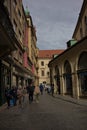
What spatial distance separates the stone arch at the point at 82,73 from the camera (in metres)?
22.1

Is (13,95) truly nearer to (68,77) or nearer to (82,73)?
(82,73)

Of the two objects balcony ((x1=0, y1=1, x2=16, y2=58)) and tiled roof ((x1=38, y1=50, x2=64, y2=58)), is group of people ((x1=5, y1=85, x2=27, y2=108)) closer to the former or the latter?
balcony ((x1=0, y1=1, x2=16, y2=58))

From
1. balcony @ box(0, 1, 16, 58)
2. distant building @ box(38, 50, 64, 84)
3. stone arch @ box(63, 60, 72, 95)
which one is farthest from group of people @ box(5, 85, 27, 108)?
distant building @ box(38, 50, 64, 84)

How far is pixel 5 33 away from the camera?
13227 millimetres

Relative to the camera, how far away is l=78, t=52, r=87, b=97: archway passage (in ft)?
72.5

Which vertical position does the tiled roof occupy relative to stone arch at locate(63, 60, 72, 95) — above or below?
above

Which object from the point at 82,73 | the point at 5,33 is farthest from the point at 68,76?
the point at 5,33

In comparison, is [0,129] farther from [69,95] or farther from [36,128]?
[69,95]

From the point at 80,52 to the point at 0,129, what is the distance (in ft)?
48.3

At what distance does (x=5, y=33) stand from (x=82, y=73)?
450 inches

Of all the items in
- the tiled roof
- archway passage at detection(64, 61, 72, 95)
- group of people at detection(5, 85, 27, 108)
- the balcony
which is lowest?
group of people at detection(5, 85, 27, 108)

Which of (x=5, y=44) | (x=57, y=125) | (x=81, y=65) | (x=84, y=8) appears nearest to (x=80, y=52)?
(x=81, y=65)

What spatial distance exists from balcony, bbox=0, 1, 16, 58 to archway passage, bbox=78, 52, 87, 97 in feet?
25.7

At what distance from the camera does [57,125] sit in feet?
30.8
